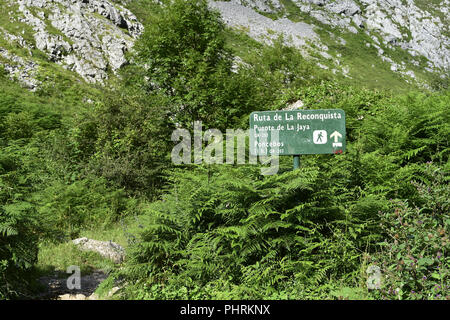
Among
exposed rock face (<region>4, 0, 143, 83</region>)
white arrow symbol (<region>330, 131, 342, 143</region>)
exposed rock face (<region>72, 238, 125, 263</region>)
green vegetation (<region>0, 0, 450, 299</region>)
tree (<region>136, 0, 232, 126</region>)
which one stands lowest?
exposed rock face (<region>72, 238, 125, 263</region>)

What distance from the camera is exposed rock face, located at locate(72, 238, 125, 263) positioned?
644 cm

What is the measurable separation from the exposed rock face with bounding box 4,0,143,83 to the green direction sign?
31184 millimetres

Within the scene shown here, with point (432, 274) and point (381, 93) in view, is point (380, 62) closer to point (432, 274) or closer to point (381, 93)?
point (381, 93)

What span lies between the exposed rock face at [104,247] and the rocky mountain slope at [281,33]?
891cm

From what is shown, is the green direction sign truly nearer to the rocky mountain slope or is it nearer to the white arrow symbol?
the white arrow symbol

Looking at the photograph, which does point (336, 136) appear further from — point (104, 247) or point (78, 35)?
point (78, 35)

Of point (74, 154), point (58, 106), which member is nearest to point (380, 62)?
point (58, 106)

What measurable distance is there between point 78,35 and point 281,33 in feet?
80.3

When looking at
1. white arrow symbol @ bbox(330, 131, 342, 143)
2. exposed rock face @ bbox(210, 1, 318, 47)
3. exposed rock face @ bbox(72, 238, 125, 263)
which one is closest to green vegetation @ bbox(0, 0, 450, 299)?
exposed rock face @ bbox(72, 238, 125, 263)

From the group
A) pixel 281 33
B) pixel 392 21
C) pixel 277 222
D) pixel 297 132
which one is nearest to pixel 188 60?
pixel 297 132

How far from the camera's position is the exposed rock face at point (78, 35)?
112 feet

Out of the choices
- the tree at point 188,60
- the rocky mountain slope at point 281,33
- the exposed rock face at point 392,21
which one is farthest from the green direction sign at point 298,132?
the exposed rock face at point 392,21

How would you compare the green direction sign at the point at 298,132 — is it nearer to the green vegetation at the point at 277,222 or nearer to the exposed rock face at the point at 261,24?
the green vegetation at the point at 277,222

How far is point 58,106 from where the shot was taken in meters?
23.5
